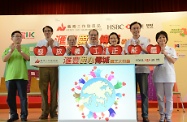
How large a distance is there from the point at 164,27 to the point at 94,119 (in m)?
3.42

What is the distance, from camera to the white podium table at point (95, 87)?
298 centimetres

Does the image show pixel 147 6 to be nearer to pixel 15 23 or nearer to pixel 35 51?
pixel 15 23

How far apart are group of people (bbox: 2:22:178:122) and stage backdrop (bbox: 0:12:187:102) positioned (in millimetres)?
Answer: 1968

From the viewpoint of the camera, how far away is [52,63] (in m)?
2.99

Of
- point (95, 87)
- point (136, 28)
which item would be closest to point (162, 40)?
point (136, 28)

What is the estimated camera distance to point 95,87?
3.04 m

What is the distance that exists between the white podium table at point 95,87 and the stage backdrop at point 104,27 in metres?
2.81

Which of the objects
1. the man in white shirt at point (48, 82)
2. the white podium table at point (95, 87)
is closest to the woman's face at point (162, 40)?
the white podium table at point (95, 87)

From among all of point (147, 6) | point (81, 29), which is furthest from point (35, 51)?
point (147, 6)

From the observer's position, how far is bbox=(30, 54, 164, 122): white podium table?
298 centimetres

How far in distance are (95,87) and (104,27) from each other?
3.02 metres

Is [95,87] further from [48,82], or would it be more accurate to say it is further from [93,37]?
[48,82]

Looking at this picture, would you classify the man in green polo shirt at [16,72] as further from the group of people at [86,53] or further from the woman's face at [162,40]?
the woman's face at [162,40]

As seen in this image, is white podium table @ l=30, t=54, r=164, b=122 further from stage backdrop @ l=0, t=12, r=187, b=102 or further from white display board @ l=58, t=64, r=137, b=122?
stage backdrop @ l=0, t=12, r=187, b=102
